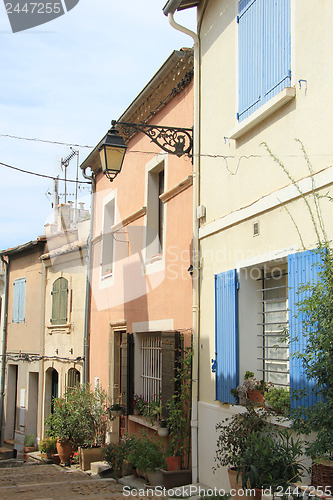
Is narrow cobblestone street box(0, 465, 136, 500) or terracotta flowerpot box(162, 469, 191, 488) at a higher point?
terracotta flowerpot box(162, 469, 191, 488)

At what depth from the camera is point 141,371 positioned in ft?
33.6

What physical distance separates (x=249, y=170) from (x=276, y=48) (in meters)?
1.29

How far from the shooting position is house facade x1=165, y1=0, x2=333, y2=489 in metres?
5.21

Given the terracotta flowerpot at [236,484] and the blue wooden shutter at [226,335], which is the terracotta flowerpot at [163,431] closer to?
the blue wooden shutter at [226,335]

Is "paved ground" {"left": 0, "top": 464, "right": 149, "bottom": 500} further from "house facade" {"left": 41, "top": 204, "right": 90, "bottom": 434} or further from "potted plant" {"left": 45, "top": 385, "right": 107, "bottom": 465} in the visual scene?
"house facade" {"left": 41, "top": 204, "right": 90, "bottom": 434}

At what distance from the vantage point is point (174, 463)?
25.4 ft

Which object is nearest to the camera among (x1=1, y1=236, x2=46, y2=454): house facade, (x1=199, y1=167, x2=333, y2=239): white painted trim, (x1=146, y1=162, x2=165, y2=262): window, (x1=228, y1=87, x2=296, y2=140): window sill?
(x1=199, y1=167, x2=333, y2=239): white painted trim

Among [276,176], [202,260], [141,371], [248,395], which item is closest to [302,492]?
[248,395]

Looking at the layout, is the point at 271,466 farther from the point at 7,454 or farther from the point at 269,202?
the point at 7,454

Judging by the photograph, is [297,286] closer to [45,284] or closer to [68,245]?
[68,245]

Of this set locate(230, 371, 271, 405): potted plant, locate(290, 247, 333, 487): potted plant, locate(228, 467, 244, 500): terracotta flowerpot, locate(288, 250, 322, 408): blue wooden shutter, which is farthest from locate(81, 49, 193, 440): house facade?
locate(290, 247, 333, 487): potted plant

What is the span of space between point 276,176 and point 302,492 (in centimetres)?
293

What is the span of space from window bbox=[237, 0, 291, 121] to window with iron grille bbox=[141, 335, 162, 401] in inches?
178

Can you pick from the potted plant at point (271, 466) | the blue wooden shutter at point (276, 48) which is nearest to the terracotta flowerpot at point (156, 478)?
the potted plant at point (271, 466)
